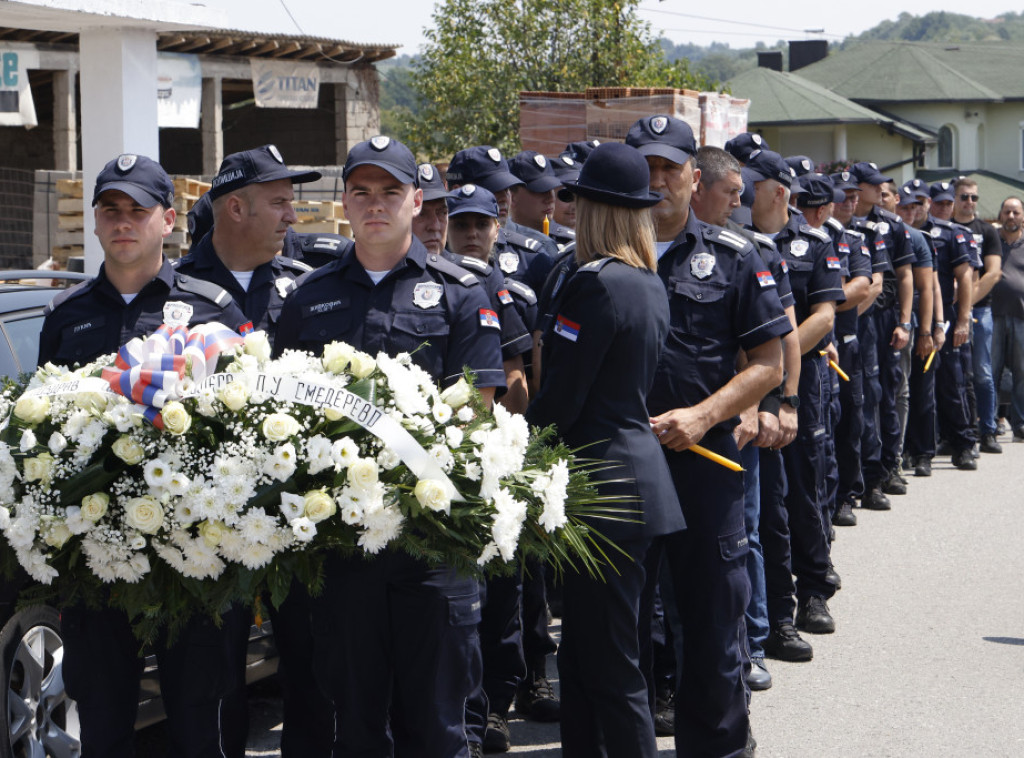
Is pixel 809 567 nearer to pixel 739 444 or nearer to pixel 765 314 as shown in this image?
pixel 739 444

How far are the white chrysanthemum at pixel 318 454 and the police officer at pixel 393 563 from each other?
0.34 metres

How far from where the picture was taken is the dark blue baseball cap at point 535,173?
7.62 metres

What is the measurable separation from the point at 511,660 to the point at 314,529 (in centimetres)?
228

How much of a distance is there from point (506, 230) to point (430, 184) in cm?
123

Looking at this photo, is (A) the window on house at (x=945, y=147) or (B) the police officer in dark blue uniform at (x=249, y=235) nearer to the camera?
(B) the police officer in dark blue uniform at (x=249, y=235)

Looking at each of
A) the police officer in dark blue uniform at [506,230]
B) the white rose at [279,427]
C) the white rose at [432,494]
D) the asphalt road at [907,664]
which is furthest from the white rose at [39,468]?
the police officer in dark blue uniform at [506,230]

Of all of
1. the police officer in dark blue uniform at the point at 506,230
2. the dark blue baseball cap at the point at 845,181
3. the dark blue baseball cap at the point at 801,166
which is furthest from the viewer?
the dark blue baseball cap at the point at 845,181

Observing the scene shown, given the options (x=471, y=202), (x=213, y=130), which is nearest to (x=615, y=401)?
(x=471, y=202)

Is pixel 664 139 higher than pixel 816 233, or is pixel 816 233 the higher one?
pixel 664 139

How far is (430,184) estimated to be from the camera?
225 inches

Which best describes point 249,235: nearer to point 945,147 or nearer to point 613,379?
point 613,379

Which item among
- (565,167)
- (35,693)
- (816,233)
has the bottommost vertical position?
(35,693)

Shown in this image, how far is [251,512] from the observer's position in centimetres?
342

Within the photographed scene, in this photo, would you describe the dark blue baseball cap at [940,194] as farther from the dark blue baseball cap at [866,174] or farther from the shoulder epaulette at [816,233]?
the shoulder epaulette at [816,233]
